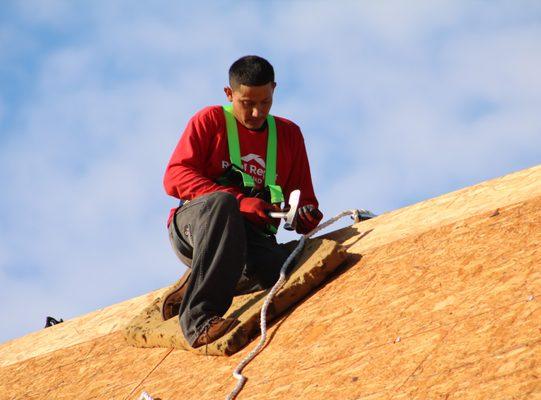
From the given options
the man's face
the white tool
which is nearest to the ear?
the man's face

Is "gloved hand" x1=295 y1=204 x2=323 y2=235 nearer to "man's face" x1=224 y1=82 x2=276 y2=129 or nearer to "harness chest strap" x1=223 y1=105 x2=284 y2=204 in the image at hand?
"harness chest strap" x1=223 y1=105 x2=284 y2=204

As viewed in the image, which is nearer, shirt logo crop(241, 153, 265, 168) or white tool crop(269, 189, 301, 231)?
white tool crop(269, 189, 301, 231)

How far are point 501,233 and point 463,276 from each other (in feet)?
1.25

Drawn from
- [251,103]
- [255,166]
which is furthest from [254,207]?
[251,103]

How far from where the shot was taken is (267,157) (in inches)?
210

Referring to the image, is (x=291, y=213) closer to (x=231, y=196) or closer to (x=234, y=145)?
(x=231, y=196)

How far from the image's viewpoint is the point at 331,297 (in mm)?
4688

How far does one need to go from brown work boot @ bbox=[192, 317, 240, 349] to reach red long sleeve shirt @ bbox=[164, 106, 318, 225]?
2.15 ft

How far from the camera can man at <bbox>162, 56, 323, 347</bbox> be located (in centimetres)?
469

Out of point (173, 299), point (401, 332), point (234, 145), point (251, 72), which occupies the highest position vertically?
point (251, 72)

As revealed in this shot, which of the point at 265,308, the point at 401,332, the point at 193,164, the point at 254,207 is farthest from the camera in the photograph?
the point at 193,164

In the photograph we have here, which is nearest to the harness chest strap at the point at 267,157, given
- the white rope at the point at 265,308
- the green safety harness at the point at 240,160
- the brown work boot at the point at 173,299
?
the green safety harness at the point at 240,160

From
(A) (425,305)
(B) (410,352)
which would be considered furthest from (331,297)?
(B) (410,352)

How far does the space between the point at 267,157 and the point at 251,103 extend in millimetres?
342
